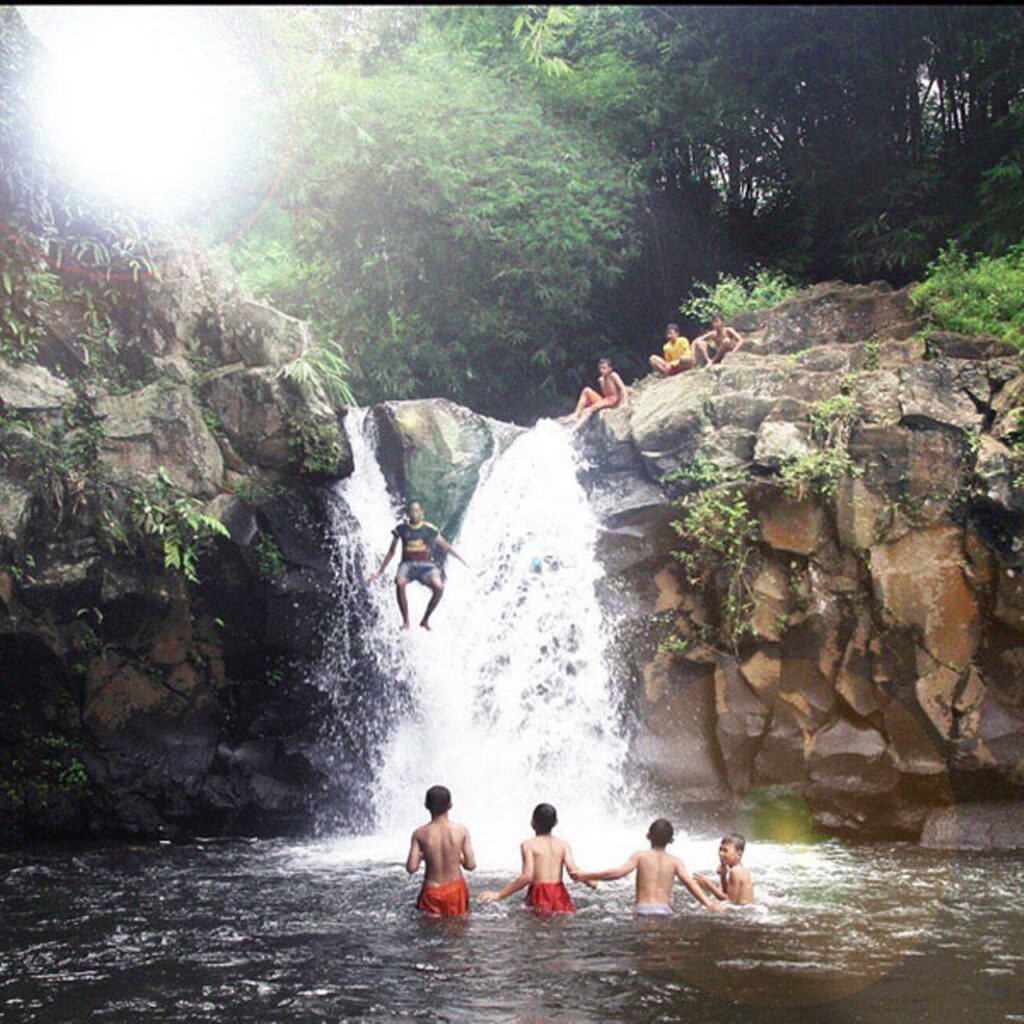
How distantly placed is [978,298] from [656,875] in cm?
990

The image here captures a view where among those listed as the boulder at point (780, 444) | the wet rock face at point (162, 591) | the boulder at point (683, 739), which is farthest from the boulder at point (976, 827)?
the wet rock face at point (162, 591)

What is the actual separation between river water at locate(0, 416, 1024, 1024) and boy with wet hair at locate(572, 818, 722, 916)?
162 millimetres

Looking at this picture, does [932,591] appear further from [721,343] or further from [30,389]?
[30,389]

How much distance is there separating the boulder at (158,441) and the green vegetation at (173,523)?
0.17 metres

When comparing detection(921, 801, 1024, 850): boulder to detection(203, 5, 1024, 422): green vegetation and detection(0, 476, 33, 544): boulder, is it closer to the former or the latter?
detection(203, 5, 1024, 422): green vegetation

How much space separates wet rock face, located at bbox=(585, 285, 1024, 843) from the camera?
10.9 m

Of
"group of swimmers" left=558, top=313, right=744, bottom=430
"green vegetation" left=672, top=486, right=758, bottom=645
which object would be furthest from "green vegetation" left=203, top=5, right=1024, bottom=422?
"green vegetation" left=672, top=486, right=758, bottom=645

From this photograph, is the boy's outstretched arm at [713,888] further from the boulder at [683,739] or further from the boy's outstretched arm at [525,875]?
the boulder at [683,739]

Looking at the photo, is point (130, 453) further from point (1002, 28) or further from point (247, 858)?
point (1002, 28)

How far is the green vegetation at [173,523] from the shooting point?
1174 centimetres

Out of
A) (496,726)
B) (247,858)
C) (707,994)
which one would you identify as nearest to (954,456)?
(496,726)

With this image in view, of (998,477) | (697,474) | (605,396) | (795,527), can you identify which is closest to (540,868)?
(795,527)

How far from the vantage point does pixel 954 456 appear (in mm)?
11367

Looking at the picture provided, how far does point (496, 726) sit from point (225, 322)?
20.1 feet
